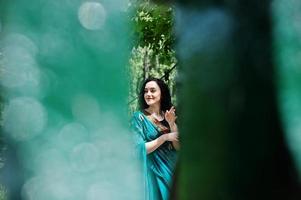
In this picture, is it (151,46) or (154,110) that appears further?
(151,46)

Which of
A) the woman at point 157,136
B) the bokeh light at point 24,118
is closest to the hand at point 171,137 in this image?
the woman at point 157,136

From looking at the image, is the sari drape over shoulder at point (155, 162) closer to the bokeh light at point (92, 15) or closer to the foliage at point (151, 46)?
the foliage at point (151, 46)

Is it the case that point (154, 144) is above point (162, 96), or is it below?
below

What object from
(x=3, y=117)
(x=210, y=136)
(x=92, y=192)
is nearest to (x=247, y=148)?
(x=210, y=136)

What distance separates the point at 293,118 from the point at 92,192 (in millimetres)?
630

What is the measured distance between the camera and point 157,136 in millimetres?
1771

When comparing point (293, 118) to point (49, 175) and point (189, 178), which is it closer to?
point (189, 178)

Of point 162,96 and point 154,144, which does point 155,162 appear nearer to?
point 154,144

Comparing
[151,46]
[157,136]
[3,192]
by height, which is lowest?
[3,192]

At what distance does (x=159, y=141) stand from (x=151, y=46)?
0.35 metres

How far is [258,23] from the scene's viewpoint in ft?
3.45

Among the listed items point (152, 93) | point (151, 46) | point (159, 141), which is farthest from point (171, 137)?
point (151, 46)

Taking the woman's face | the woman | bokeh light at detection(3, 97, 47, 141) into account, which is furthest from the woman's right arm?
bokeh light at detection(3, 97, 47, 141)

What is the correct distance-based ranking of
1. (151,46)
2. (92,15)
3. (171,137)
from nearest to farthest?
(92,15) < (171,137) < (151,46)
